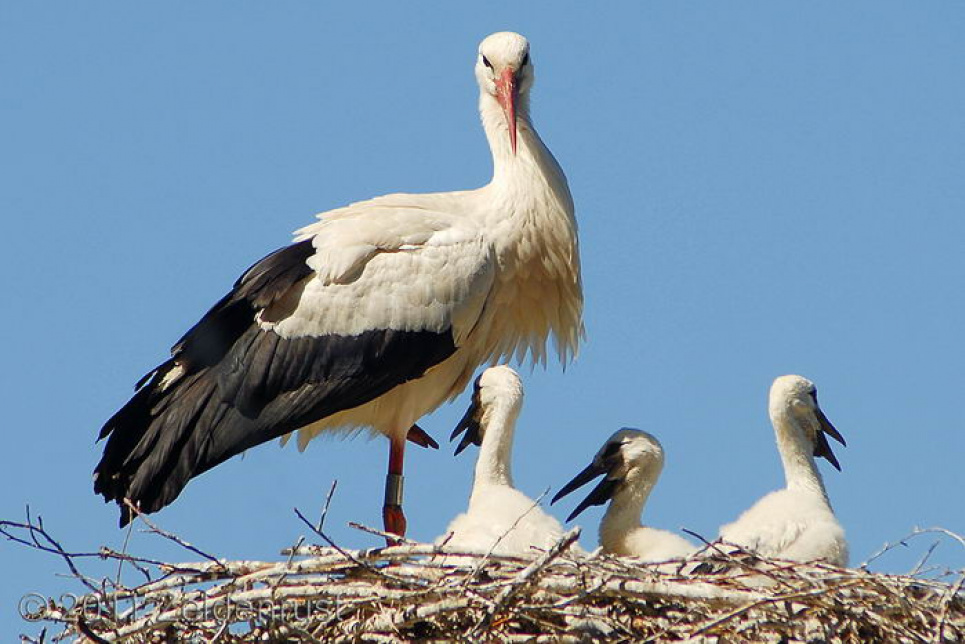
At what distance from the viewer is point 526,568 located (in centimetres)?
719

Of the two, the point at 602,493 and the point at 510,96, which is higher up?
the point at 510,96

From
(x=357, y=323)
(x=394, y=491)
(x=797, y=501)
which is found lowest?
(x=797, y=501)

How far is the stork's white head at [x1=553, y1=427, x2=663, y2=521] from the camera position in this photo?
9.03 meters

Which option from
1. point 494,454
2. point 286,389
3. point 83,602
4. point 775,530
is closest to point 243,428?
point 286,389

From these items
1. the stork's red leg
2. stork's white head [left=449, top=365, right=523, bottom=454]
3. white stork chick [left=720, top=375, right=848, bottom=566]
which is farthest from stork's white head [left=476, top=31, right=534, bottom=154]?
white stork chick [left=720, top=375, right=848, bottom=566]

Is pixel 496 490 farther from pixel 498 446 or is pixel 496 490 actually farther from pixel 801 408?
pixel 801 408

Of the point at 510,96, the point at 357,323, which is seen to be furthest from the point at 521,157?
the point at 357,323

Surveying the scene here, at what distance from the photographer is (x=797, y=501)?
8.75 metres

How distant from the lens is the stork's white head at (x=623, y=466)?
29.6 ft

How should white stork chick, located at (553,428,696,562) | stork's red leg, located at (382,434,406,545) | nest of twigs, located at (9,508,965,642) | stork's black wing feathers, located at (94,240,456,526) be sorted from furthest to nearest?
stork's red leg, located at (382,434,406,545) → stork's black wing feathers, located at (94,240,456,526) → white stork chick, located at (553,428,696,562) → nest of twigs, located at (9,508,965,642)

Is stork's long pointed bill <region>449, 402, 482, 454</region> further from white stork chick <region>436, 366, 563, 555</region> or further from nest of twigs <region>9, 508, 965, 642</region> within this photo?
nest of twigs <region>9, 508, 965, 642</region>

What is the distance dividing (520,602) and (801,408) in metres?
2.42

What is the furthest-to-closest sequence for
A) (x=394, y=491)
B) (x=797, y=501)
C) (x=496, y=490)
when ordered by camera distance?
(x=394, y=491)
(x=496, y=490)
(x=797, y=501)

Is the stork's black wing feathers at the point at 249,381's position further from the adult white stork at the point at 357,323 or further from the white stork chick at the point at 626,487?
the white stork chick at the point at 626,487
